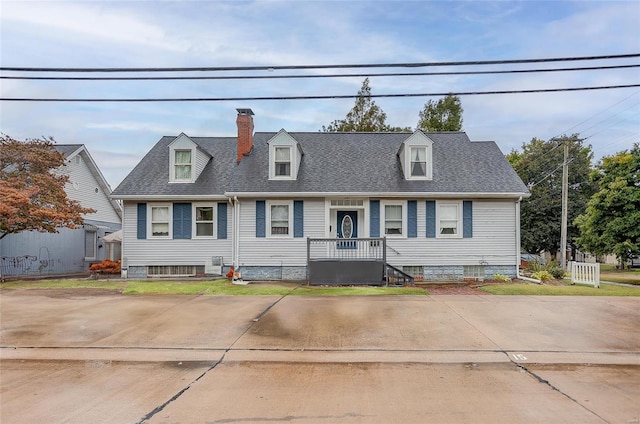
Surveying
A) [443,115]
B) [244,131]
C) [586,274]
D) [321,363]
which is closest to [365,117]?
[443,115]

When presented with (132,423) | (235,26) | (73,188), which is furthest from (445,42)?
(73,188)

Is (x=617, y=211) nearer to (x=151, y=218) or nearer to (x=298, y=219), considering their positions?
(x=298, y=219)

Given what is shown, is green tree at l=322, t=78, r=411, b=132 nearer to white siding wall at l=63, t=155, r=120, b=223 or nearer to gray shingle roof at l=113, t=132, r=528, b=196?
gray shingle roof at l=113, t=132, r=528, b=196

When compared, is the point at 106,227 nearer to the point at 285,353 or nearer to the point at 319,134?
the point at 319,134

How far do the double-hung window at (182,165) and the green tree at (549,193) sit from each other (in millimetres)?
31694

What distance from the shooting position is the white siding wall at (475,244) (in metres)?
17.6

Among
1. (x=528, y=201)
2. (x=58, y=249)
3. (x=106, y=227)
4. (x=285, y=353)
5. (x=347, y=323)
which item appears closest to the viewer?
(x=285, y=353)

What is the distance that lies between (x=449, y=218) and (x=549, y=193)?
2733 cm

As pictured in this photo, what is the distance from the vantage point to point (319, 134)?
21.0 meters

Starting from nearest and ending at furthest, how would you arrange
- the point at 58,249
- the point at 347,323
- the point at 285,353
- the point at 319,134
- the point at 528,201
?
the point at 285,353 < the point at 347,323 < the point at 319,134 < the point at 58,249 < the point at 528,201

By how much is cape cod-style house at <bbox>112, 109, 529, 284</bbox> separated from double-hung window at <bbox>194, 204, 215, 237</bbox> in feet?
0.14

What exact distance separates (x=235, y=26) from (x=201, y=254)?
999 centimetres

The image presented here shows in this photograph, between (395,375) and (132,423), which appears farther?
(395,375)

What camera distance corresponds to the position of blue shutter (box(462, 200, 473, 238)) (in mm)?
17656
